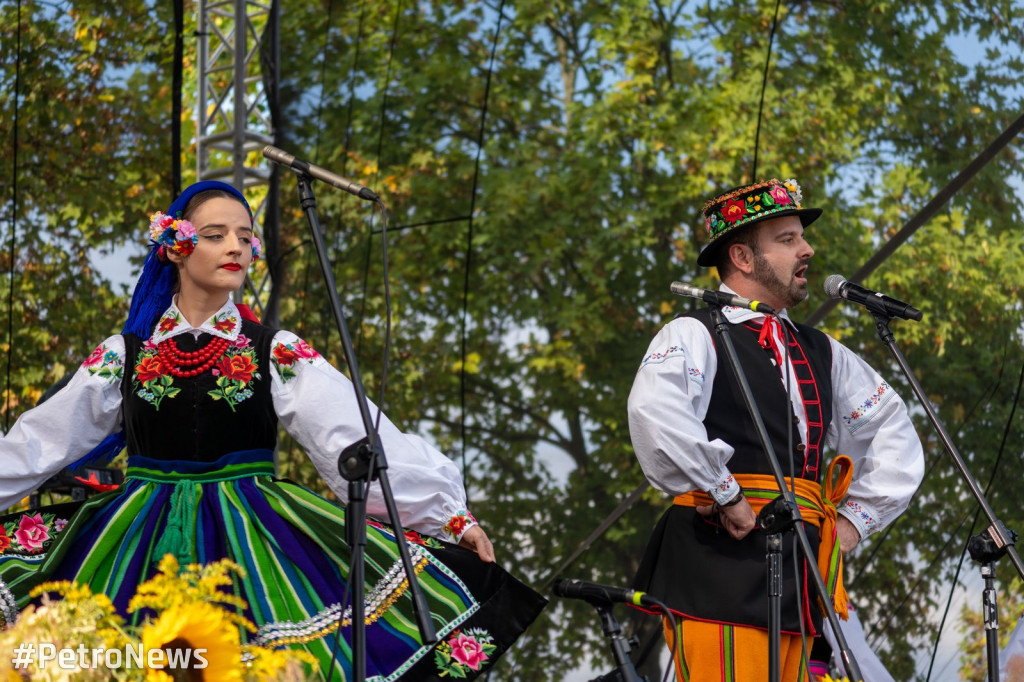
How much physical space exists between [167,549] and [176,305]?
1.87 feet

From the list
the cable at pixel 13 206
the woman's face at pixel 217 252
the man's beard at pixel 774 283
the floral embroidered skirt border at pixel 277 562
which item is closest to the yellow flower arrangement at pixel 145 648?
the floral embroidered skirt border at pixel 277 562

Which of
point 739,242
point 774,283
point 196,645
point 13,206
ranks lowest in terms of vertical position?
point 196,645

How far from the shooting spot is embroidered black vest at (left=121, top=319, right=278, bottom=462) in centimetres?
254

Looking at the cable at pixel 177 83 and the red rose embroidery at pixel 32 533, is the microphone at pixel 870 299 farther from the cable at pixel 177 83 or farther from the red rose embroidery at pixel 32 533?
the cable at pixel 177 83

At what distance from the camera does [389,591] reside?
97.6 inches

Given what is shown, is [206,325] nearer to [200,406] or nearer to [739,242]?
[200,406]

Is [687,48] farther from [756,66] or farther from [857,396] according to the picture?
[857,396]

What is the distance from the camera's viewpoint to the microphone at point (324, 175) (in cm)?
216

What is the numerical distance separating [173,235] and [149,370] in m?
0.31

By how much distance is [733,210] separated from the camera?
2.96m

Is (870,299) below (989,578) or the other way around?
the other way around

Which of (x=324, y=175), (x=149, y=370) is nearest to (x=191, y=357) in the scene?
(x=149, y=370)

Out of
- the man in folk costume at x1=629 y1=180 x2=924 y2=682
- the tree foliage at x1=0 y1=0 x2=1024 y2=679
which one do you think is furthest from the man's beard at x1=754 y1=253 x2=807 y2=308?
the tree foliage at x1=0 y1=0 x2=1024 y2=679

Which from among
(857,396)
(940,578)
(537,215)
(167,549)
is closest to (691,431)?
(857,396)
